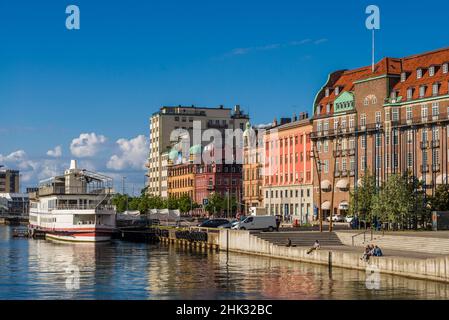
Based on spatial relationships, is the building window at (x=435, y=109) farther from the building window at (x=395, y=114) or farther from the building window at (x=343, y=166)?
the building window at (x=343, y=166)

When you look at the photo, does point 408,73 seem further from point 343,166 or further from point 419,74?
point 343,166

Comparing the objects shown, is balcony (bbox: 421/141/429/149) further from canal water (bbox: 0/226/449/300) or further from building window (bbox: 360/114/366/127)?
canal water (bbox: 0/226/449/300)

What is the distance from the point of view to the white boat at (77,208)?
124750 mm

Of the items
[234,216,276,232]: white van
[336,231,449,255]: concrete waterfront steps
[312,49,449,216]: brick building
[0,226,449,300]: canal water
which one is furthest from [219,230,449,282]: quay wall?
→ [312,49,449,216]: brick building

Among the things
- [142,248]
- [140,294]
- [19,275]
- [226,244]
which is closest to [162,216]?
[142,248]

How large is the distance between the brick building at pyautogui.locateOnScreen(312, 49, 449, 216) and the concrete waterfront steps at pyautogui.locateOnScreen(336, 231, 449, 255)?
24.2 meters

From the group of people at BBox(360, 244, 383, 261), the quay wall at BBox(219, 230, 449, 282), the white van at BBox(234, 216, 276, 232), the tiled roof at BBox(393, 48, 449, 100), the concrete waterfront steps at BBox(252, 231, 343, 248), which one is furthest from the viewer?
the tiled roof at BBox(393, 48, 449, 100)

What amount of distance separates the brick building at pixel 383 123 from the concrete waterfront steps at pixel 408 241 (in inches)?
954

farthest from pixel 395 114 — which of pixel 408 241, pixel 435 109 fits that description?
pixel 408 241

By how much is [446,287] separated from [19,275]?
113ft

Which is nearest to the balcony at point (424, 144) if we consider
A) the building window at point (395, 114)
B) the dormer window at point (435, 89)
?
the dormer window at point (435, 89)

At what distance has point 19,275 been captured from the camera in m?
72.9

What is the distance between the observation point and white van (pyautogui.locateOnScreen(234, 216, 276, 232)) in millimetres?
112944
